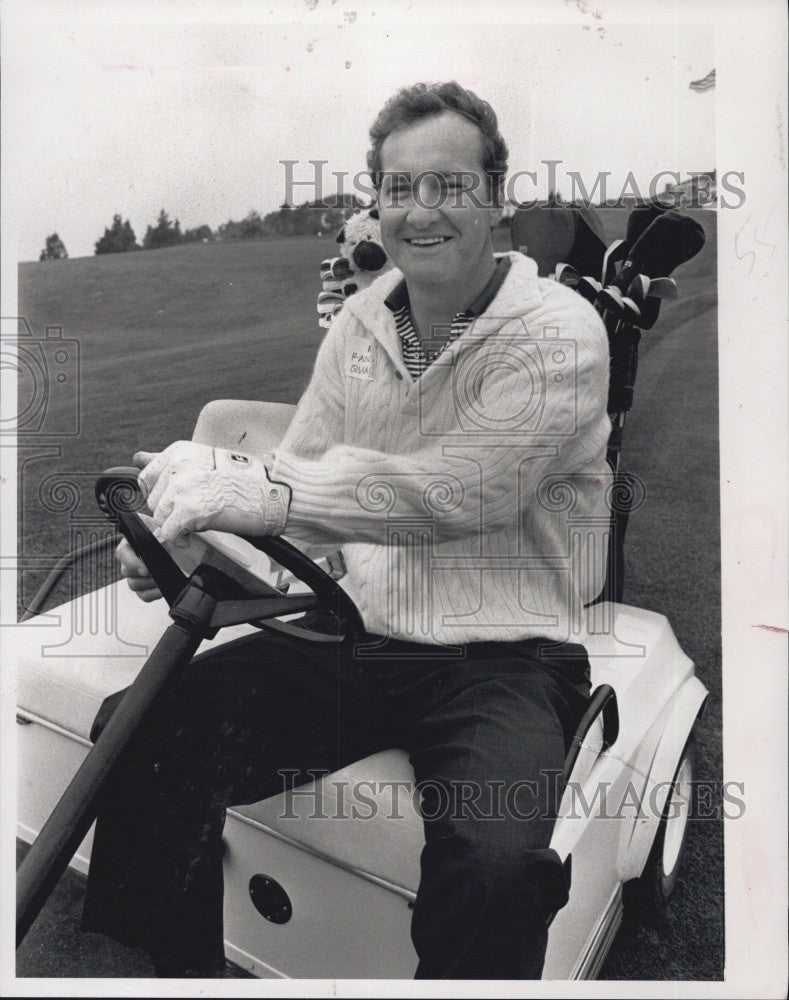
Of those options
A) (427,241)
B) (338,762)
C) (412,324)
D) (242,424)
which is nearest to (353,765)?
(338,762)

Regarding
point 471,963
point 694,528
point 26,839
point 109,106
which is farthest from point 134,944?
point 109,106

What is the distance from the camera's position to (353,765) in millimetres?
1667

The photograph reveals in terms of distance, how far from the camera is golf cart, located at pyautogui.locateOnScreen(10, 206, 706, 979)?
1513mm

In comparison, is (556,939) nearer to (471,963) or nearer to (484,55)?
(471,963)

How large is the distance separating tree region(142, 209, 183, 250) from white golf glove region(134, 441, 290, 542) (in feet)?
1.56

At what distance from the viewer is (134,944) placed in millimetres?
1706

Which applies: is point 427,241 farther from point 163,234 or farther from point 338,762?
point 338,762

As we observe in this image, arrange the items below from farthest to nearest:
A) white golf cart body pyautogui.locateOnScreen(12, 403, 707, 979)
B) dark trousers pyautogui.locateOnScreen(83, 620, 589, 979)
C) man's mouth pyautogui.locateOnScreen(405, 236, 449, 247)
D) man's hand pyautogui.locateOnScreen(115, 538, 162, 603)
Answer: man's hand pyautogui.locateOnScreen(115, 538, 162, 603) → man's mouth pyautogui.locateOnScreen(405, 236, 449, 247) → white golf cart body pyautogui.locateOnScreen(12, 403, 707, 979) → dark trousers pyautogui.locateOnScreen(83, 620, 589, 979)

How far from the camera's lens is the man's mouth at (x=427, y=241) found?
169 centimetres

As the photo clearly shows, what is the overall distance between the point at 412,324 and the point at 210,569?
2.20ft

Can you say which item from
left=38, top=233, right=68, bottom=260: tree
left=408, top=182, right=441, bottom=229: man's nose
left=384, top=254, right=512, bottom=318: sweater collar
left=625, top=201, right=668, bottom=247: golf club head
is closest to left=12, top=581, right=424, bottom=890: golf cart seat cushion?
left=38, top=233, right=68, bottom=260: tree

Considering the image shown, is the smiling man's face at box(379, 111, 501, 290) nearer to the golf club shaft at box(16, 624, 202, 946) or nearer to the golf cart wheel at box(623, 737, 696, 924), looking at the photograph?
the golf club shaft at box(16, 624, 202, 946)

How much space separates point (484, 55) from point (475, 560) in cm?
100

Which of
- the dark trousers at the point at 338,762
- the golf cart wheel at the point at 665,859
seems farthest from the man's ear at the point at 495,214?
the golf cart wheel at the point at 665,859
